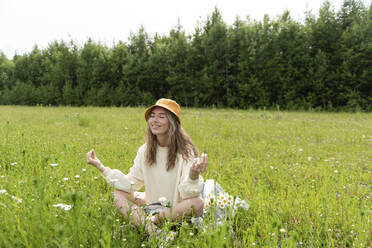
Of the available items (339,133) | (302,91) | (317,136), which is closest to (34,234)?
(317,136)

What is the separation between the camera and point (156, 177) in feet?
9.08

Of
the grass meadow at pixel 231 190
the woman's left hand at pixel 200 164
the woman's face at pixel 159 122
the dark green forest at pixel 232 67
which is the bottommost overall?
the grass meadow at pixel 231 190

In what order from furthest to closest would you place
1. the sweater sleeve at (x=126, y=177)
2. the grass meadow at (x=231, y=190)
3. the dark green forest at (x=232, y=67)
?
the dark green forest at (x=232, y=67) → the sweater sleeve at (x=126, y=177) → the grass meadow at (x=231, y=190)

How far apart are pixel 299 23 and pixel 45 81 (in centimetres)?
2405

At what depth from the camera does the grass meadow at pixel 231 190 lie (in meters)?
1.67

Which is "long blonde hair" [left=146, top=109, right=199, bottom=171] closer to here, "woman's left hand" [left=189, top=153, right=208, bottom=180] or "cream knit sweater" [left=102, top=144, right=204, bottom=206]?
"cream knit sweater" [left=102, top=144, right=204, bottom=206]

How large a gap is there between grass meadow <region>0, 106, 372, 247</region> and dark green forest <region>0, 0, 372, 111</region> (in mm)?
11481

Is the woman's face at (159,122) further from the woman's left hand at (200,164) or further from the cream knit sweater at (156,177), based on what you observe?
the woman's left hand at (200,164)

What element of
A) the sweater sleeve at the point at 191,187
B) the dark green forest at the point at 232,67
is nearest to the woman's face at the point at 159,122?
the sweater sleeve at the point at 191,187

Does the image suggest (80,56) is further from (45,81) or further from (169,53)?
(169,53)

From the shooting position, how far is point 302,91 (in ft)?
59.6

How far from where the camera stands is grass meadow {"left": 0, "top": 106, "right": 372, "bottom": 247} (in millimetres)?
1673

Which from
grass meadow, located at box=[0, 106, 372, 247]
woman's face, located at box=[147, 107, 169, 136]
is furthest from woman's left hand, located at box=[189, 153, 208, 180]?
woman's face, located at box=[147, 107, 169, 136]

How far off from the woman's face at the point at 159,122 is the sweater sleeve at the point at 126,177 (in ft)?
1.07
